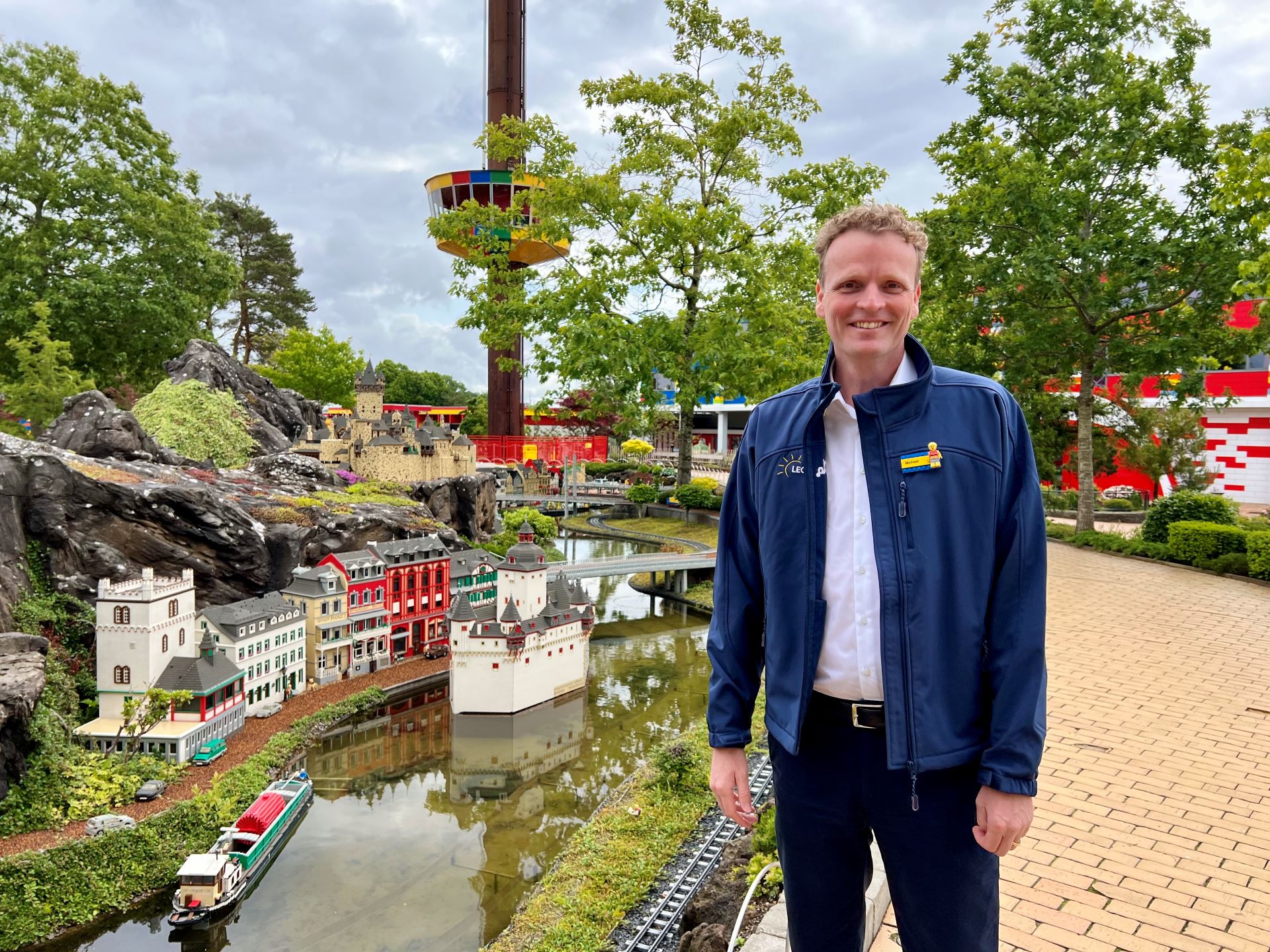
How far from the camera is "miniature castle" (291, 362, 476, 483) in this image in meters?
26.2

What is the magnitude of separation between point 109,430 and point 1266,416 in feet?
108

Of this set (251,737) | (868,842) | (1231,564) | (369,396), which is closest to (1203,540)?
(1231,564)

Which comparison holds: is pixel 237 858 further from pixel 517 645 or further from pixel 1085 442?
pixel 1085 442

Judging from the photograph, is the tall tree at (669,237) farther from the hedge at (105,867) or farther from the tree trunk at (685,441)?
the hedge at (105,867)

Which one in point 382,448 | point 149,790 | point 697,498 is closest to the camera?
point 149,790

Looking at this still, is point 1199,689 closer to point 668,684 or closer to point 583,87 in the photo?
point 668,684

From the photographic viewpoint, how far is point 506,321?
2217cm

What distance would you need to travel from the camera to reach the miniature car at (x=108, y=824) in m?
10.1

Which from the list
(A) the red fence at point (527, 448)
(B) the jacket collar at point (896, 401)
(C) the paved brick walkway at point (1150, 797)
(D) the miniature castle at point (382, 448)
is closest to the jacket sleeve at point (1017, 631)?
(B) the jacket collar at point (896, 401)

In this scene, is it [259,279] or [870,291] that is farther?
[259,279]

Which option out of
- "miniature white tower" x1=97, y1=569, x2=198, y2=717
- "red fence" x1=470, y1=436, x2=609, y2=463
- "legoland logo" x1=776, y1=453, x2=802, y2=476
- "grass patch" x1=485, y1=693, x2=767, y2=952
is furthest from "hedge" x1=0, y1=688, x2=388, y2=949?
"red fence" x1=470, y1=436, x2=609, y2=463

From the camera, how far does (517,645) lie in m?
14.9

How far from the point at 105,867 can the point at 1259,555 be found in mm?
18448

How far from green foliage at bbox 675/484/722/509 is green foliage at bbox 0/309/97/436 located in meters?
18.6
